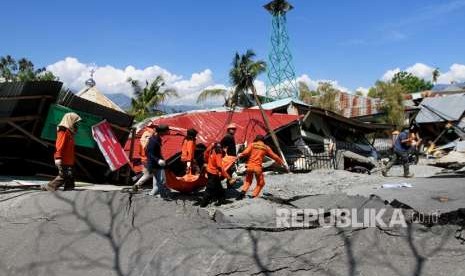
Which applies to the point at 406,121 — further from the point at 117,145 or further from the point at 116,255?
the point at 116,255

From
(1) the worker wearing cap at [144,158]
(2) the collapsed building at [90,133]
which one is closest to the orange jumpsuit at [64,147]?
(1) the worker wearing cap at [144,158]

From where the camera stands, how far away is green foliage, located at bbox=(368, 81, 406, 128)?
31.9m

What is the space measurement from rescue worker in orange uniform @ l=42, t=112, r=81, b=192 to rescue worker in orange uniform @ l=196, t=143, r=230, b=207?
2.45 metres

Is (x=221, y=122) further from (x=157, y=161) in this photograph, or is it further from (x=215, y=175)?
(x=157, y=161)

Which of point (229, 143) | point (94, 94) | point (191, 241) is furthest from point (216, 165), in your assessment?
point (94, 94)

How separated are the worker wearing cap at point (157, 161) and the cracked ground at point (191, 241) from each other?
1014 mm

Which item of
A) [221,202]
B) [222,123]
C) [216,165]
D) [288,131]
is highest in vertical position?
[222,123]

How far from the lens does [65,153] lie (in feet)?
26.0

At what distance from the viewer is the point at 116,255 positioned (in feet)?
18.8

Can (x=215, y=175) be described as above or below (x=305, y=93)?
below

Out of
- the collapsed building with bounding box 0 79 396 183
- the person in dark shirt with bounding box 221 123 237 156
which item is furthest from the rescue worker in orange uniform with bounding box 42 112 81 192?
the person in dark shirt with bounding box 221 123 237 156

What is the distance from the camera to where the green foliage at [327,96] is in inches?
1373

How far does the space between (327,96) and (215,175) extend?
92.9 feet

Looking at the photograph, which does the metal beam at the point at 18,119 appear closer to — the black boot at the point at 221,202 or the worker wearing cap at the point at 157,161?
the worker wearing cap at the point at 157,161
